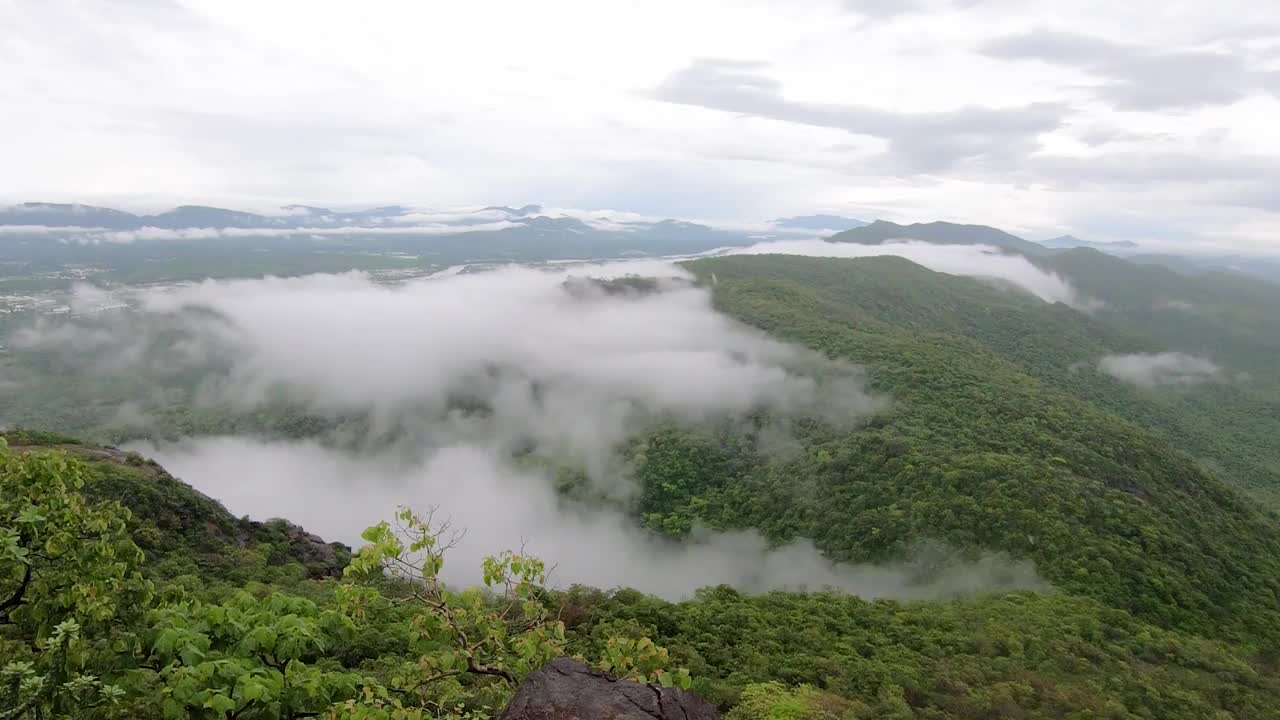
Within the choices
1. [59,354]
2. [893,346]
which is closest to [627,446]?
[893,346]

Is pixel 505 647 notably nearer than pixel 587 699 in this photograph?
No

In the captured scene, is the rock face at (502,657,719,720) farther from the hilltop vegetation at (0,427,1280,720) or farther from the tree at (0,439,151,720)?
the tree at (0,439,151,720)

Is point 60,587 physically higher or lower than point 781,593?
higher

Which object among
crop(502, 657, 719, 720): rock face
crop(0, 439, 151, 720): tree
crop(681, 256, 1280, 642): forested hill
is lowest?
crop(681, 256, 1280, 642): forested hill

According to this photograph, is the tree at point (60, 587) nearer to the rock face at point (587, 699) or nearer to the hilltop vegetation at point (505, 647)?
the hilltop vegetation at point (505, 647)

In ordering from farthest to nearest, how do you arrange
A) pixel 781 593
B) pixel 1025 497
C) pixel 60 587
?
pixel 1025 497 → pixel 781 593 → pixel 60 587

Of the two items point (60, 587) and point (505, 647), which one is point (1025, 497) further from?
point (60, 587)

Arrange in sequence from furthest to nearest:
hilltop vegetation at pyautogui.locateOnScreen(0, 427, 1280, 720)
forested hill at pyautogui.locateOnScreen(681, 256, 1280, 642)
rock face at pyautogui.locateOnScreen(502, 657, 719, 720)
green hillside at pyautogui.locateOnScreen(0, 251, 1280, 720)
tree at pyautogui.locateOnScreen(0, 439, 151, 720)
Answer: forested hill at pyautogui.locateOnScreen(681, 256, 1280, 642), rock face at pyautogui.locateOnScreen(502, 657, 719, 720), green hillside at pyautogui.locateOnScreen(0, 251, 1280, 720), hilltop vegetation at pyautogui.locateOnScreen(0, 427, 1280, 720), tree at pyautogui.locateOnScreen(0, 439, 151, 720)

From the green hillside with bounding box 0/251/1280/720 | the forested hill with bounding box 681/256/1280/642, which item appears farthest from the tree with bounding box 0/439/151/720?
the forested hill with bounding box 681/256/1280/642

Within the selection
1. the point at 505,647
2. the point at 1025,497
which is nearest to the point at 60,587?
the point at 505,647

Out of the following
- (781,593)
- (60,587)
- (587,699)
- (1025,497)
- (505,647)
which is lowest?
(781,593)
